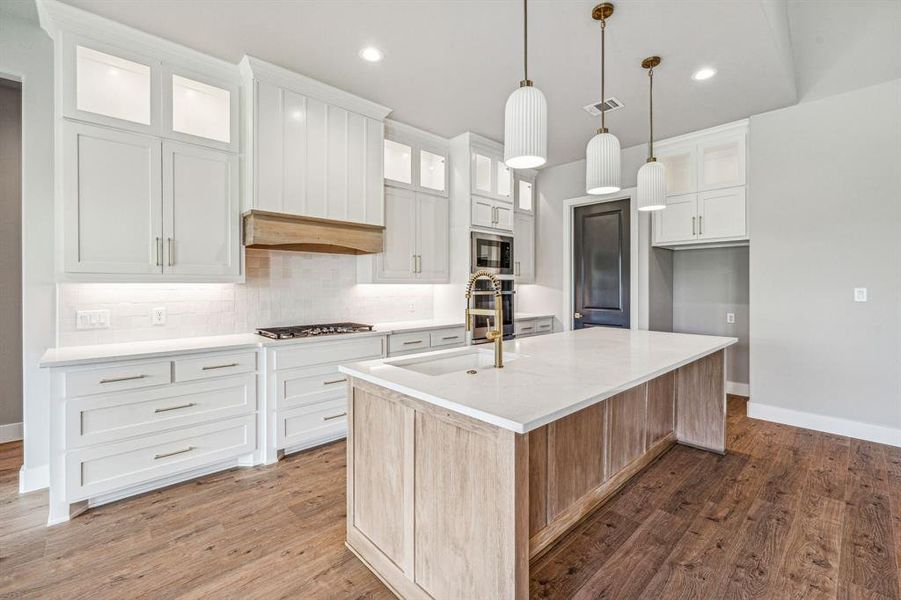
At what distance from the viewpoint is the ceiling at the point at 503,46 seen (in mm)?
2312

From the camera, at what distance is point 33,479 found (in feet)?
8.19

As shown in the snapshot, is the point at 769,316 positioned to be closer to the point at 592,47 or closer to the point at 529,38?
the point at 592,47

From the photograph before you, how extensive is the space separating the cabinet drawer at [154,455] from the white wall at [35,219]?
0.66 metres

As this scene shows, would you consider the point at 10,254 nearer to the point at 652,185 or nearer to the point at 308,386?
the point at 308,386

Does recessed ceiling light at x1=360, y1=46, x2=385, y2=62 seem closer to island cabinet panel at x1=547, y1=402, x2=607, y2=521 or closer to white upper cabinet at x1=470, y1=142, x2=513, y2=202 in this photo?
white upper cabinet at x1=470, y1=142, x2=513, y2=202

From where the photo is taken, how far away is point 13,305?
10.9 ft

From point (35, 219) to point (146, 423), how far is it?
145 cm

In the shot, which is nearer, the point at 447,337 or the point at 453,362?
the point at 453,362

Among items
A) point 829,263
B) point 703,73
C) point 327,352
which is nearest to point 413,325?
point 327,352

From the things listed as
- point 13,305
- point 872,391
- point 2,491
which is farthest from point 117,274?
point 872,391

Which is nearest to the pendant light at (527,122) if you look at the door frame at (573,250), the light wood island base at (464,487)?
the light wood island base at (464,487)

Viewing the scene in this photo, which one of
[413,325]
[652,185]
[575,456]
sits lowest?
[575,456]

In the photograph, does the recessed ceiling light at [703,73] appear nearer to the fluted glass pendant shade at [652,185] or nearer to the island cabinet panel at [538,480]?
the fluted glass pendant shade at [652,185]

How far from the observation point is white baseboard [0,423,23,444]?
3.23 m
